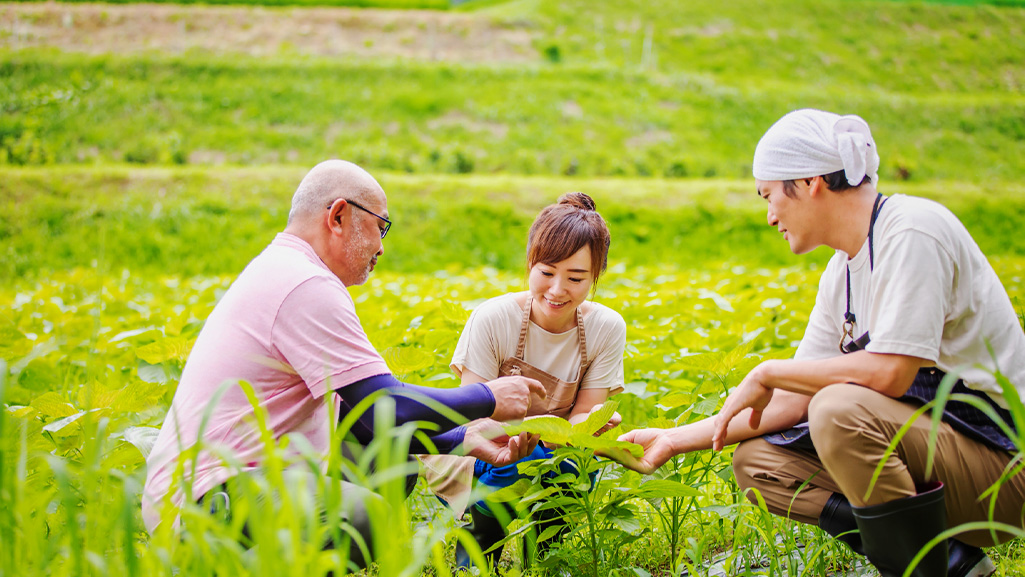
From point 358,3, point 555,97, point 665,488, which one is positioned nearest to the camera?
point 665,488

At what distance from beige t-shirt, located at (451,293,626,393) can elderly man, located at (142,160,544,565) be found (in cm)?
22

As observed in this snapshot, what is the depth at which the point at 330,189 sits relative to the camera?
5.76ft

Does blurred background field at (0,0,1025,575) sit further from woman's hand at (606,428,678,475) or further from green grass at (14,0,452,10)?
green grass at (14,0,452,10)

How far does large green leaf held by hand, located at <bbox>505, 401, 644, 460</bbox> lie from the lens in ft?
4.35

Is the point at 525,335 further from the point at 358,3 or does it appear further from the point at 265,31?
the point at 358,3

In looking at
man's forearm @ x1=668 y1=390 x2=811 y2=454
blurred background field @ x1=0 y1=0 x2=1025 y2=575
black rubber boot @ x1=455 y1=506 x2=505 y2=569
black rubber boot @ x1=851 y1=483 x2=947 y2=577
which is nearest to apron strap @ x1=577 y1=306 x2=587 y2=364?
blurred background field @ x1=0 y1=0 x2=1025 y2=575

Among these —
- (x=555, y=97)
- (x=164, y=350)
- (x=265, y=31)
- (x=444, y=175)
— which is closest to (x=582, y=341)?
(x=164, y=350)

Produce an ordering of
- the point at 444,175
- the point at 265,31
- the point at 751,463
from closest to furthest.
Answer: the point at 751,463, the point at 444,175, the point at 265,31

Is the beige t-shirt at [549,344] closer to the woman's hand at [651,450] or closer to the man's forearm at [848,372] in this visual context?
the woman's hand at [651,450]

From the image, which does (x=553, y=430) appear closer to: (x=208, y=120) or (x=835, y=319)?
(x=835, y=319)

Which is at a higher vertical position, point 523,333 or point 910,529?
point 523,333

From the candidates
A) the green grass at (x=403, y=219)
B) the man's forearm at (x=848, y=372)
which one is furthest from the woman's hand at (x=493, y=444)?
the green grass at (x=403, y=219)

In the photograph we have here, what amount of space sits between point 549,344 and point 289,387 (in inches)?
27.1

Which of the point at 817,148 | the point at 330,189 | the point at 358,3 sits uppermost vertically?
the point at 358,3
